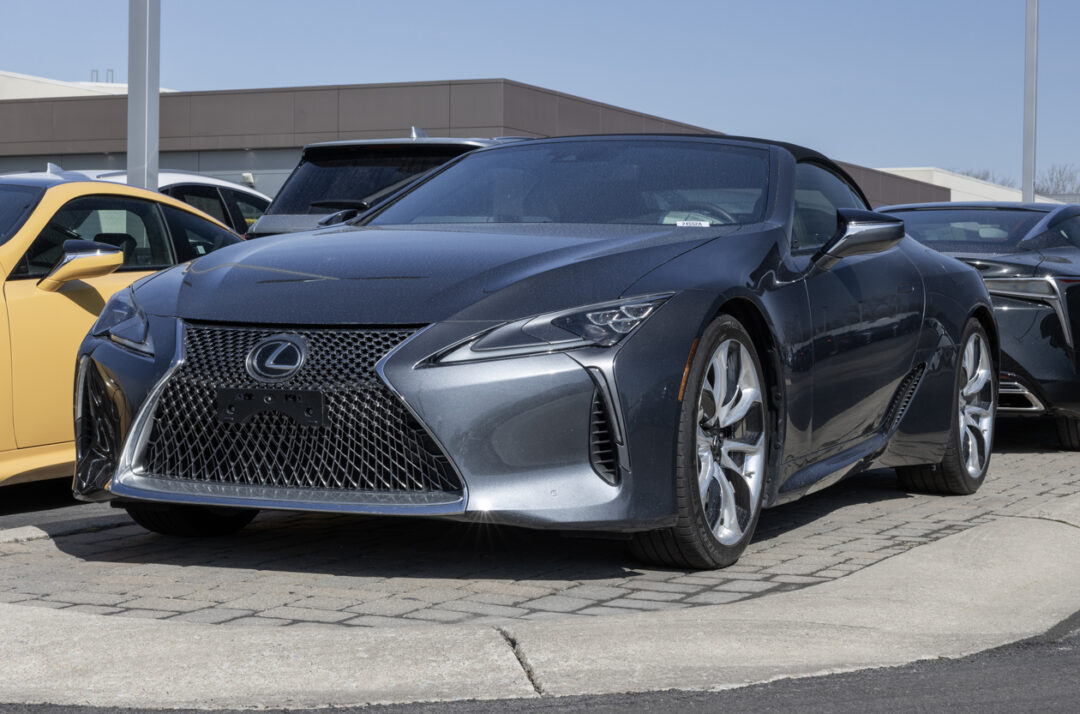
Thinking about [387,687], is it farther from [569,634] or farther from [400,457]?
[400,457]

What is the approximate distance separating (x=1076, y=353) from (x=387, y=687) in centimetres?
611

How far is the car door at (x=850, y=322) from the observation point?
5.61 metres

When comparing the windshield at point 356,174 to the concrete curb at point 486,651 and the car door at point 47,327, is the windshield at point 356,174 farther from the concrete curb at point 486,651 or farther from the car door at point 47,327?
the concrete curb at point 486,651

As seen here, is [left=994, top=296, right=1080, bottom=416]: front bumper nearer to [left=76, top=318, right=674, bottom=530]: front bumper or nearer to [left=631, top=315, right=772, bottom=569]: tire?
[left=631, top=315, right=772, bottom=569]: tire

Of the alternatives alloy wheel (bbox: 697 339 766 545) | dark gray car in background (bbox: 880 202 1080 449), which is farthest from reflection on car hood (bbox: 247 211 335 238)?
dark gray car in background (bbox: 880 202 1080 449)

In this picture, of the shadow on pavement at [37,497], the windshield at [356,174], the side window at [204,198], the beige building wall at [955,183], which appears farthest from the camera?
the beige building wall at [955,183]

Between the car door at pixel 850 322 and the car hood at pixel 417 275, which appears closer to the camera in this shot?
the car hood at pixel 417 275

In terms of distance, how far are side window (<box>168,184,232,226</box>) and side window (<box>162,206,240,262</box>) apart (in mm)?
4036

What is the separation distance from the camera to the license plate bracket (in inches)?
178

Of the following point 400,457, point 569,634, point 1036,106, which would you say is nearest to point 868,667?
point 569,634

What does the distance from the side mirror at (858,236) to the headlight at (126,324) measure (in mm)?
2395

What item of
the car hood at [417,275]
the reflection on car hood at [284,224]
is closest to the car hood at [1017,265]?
the reflection on car hood at [284,224]

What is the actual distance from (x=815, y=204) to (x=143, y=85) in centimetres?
545

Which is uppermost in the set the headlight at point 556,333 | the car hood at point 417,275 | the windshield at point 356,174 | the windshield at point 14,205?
the windshield at point 356,174
